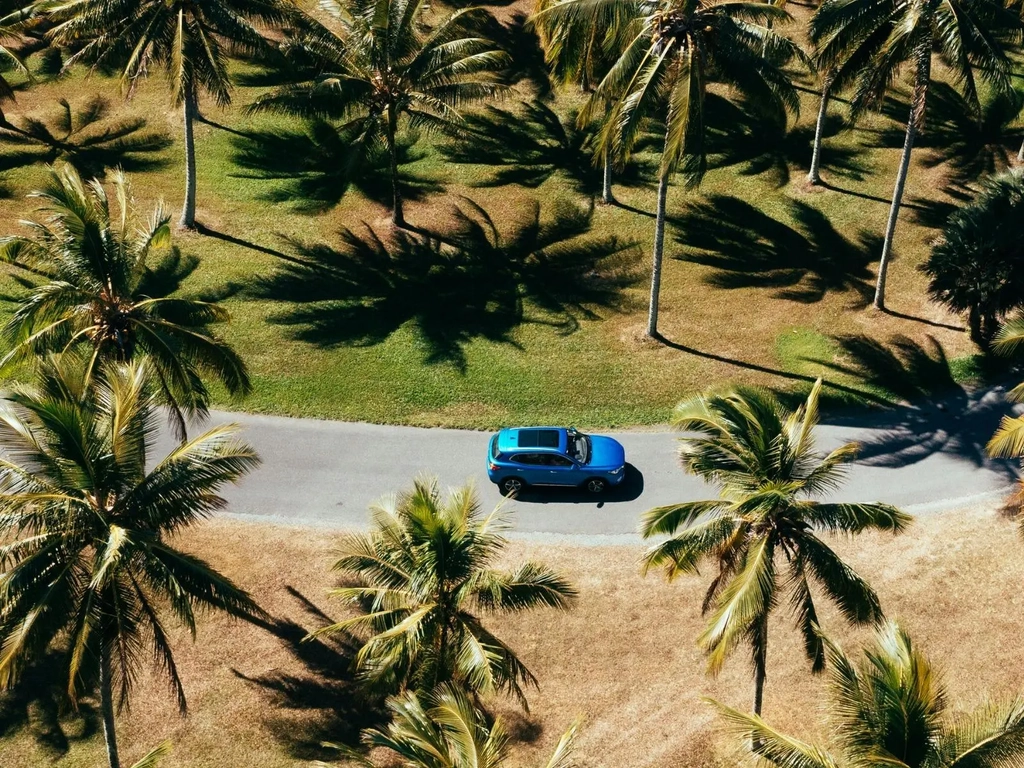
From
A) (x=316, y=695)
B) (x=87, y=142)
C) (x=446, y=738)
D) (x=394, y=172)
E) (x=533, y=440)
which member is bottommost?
(x=316, y=695)

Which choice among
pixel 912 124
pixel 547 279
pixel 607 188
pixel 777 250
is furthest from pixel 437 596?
pixel 607 188

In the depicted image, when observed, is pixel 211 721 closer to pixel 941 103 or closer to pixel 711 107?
pixel 711 107

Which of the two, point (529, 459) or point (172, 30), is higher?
point (172, 30)

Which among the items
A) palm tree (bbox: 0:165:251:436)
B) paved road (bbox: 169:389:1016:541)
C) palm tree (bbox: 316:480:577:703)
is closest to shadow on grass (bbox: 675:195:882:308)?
paved road (bbox: 169:389:1016:541)

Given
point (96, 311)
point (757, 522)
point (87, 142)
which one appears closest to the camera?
point (757, 522)

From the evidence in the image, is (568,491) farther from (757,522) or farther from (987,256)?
(987,256)

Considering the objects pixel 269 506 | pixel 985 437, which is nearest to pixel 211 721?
pixel 269 506

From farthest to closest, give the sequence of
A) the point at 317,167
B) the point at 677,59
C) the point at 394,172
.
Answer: the point at 317,167 → the point at 394,172 → the point at 677,59

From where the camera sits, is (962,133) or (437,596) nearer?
(437,596)
